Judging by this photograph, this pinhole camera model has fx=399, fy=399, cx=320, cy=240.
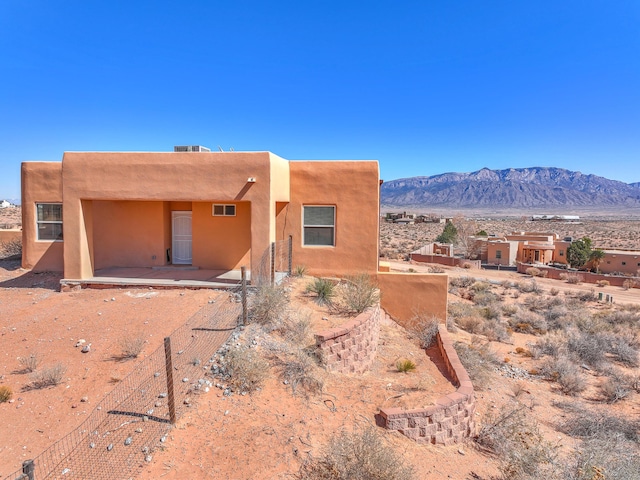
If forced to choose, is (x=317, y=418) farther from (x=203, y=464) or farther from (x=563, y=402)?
(x=563, y=402)

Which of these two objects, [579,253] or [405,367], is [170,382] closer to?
[405,367]

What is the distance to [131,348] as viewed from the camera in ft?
23.4

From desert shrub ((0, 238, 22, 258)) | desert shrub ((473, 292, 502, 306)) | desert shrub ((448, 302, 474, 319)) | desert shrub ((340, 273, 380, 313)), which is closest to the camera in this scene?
desert shrub ((340, 273, 380, 313))

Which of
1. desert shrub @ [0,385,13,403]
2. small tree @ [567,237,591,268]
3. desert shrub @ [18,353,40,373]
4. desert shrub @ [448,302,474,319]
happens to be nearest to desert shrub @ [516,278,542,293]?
desert shrub @ [448,302,474,319]

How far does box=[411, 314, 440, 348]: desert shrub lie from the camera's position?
10594 mm

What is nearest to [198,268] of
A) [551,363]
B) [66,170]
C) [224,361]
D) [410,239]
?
[66,170]

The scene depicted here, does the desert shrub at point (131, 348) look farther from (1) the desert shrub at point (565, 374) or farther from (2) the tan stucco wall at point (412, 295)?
(1) the desert shrub at point (565, 374)

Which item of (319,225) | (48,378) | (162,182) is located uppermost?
(162,182)

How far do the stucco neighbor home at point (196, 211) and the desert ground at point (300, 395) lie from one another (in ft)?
4.42

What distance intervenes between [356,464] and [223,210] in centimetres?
937

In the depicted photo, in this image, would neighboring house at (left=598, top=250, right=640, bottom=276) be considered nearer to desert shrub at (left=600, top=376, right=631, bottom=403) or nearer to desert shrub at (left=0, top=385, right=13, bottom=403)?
desert shrub at (left=600, top=376, right=631, bottom=403)

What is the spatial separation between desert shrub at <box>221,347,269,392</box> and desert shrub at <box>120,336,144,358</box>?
173 centimetres

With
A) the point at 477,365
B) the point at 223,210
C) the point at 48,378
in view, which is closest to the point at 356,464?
the point at 48,378

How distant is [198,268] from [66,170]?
4.55 metres
